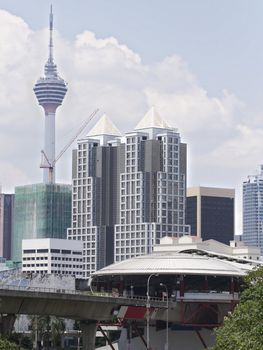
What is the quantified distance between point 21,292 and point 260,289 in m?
61.1

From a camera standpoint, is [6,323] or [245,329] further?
[6,323]

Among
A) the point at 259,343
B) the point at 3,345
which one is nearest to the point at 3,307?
the point at 3,345

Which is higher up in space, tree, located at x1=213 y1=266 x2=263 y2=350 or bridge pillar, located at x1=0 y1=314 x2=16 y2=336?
tree, located at x1=213 y1=266 x2=263 y2=350

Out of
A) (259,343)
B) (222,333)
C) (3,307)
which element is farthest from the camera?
(3,307)

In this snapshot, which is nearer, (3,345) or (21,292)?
(3,345)

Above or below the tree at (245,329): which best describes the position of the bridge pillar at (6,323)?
below

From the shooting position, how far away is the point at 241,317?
432 ft

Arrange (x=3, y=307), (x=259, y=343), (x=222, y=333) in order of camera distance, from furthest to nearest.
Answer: (x=3, y=307) → (x=222, y=333) → (x=259, y=343)

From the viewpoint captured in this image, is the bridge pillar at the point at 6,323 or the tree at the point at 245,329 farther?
the bridge pillar at the point at 6,323

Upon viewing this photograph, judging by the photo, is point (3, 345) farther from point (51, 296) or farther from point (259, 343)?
point (51, 296)

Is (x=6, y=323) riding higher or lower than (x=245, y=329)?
lower

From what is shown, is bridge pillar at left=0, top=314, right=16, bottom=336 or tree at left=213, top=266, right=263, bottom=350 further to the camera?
bridge pillar at left=0, top=314, right=16, bottom=336

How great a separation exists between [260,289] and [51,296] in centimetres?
6570

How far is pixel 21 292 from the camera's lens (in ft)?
626
